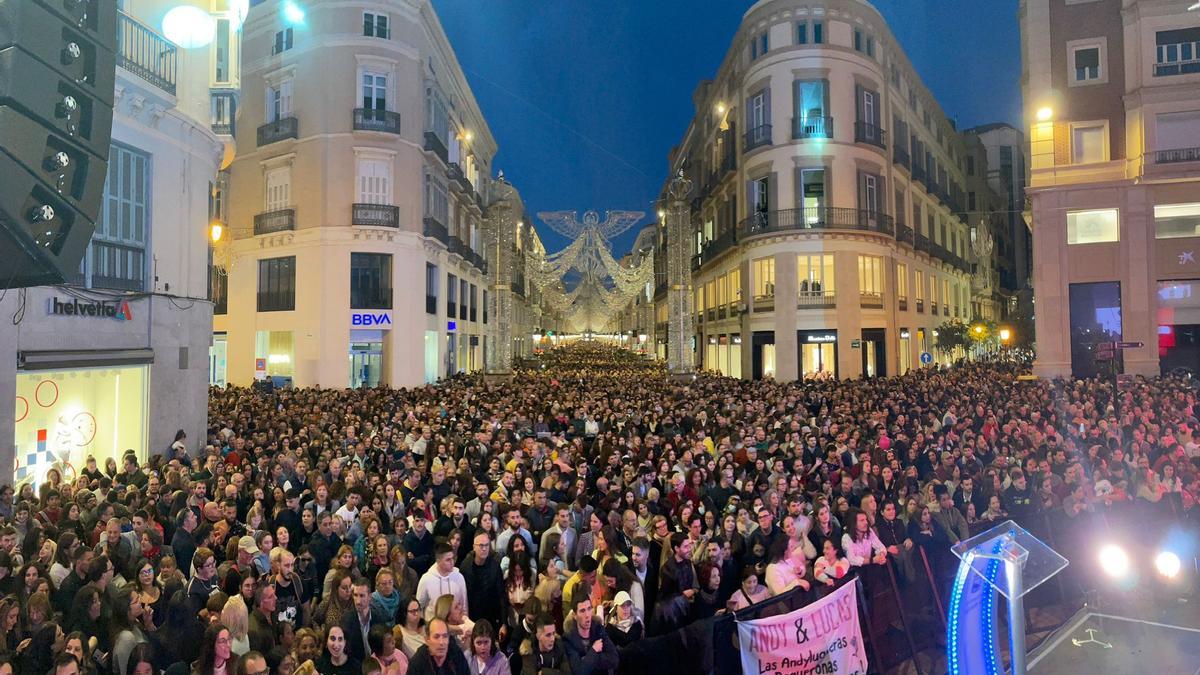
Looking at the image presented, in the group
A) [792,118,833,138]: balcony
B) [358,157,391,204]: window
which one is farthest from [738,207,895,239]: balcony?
[358,157,391,204]: window

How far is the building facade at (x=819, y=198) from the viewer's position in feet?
108

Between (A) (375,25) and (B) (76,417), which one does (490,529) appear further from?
(A) (375,25)

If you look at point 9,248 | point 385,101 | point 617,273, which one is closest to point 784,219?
Answer: point 617,273

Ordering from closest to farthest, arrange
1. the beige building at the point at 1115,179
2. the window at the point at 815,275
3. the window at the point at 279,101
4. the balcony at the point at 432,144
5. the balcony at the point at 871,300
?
the beige building at the point at 1115,179
the window at the point at 279,101
the balcony at the point at 432,144
the window at the point at 815,275
the balcony at the point at 871,300

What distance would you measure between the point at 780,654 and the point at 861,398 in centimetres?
1531

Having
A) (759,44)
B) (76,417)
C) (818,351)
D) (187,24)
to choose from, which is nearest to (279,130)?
(187,24)

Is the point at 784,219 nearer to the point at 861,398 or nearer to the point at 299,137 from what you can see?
the point at 861,398

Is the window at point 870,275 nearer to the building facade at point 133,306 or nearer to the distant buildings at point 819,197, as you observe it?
the distant buildings at point 819,197

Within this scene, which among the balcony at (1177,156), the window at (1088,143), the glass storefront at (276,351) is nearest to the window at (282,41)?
the glass storefront at (276,351)

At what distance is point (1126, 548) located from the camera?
8.70 m

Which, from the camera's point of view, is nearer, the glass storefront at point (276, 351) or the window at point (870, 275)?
the glass storefront at point (276, 351)

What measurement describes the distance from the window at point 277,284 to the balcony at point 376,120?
6.35 meters

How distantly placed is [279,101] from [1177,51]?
36491 mm

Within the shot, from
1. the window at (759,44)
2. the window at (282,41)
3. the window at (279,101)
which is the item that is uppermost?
the window at (759,44)
